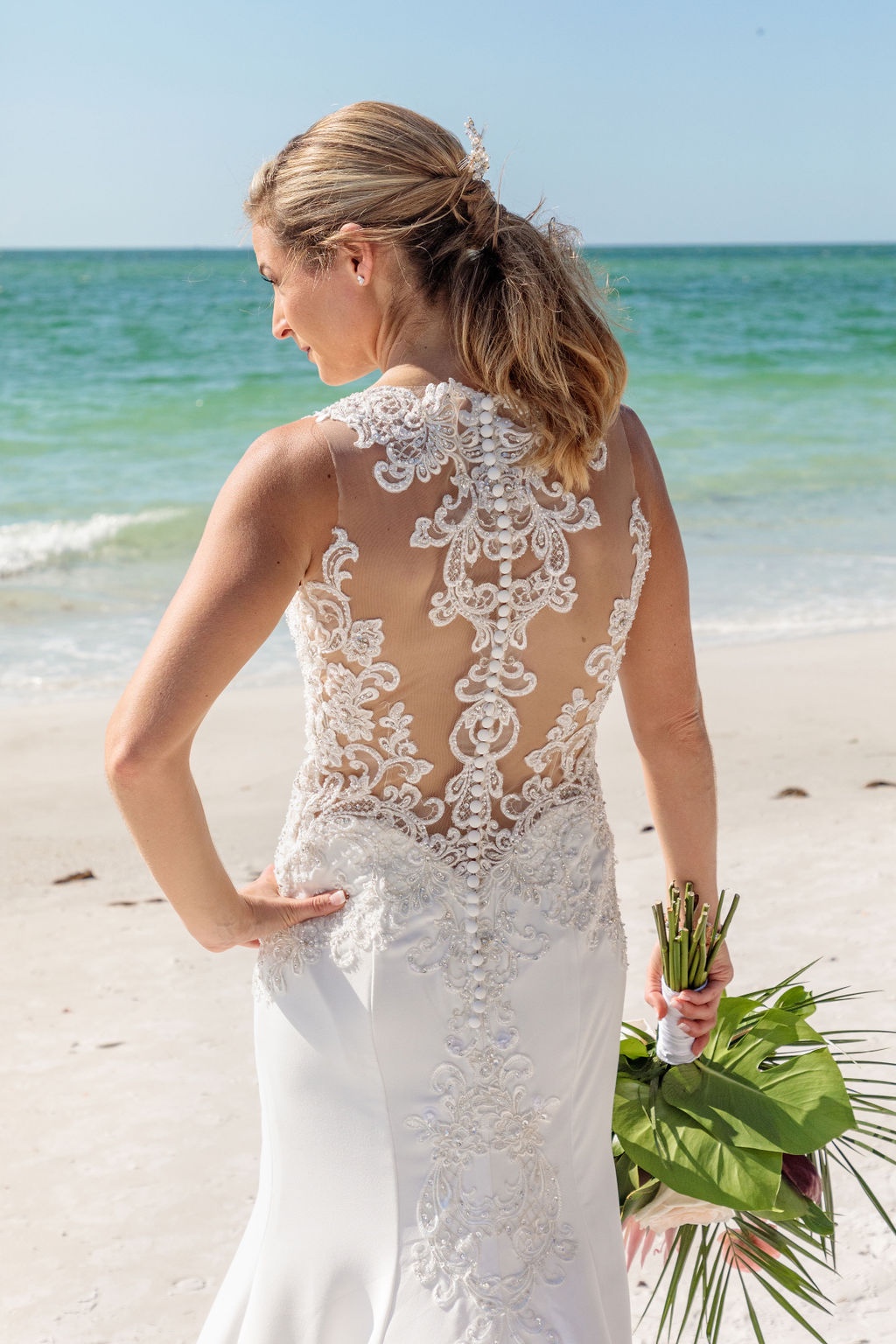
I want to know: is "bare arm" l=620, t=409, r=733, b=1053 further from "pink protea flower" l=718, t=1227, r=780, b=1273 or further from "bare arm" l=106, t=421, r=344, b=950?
"bare arm" l=106, t=421, r=344, b=950

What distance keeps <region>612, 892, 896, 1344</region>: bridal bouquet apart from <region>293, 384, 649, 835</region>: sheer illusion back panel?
0.48 meters

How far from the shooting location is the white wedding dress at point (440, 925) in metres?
1.56

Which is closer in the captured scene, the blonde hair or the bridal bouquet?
the blonde hair

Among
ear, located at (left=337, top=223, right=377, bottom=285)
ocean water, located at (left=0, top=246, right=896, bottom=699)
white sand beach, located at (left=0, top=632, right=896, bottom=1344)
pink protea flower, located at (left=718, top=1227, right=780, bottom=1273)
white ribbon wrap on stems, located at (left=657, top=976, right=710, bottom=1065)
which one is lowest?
ocean water, located at (left=0, top=246, right=896, bottom=699)

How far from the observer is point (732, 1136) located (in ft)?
6.41

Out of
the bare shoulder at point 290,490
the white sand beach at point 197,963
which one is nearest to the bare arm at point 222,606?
the bare shoulder at point 290,490

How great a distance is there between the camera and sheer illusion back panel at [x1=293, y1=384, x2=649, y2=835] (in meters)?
1.52

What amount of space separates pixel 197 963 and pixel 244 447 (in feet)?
40.6

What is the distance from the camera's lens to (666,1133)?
1.98 m

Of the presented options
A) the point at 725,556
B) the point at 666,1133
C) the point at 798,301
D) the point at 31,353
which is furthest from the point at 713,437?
the point at 798,301

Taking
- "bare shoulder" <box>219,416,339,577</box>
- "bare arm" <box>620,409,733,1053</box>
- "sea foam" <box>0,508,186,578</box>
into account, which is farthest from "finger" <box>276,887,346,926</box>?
"sea foam" <box>0,508,186,578</box>

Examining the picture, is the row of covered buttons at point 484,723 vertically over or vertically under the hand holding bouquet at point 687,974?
over

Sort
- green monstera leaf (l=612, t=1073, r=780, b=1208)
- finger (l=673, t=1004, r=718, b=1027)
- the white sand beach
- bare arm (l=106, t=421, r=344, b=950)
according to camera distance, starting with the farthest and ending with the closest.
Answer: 1. the white sand beach
2. finger (l=673, t=1004, r=718, b=1027)
3. green monstera leaf (l=612, t=1073, r=780, b=1208)
4. bare arm (l=106, t=421, r=344, b=950)

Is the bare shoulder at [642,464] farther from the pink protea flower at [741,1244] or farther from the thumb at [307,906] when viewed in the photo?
the pink protea flower at [741,1244]
